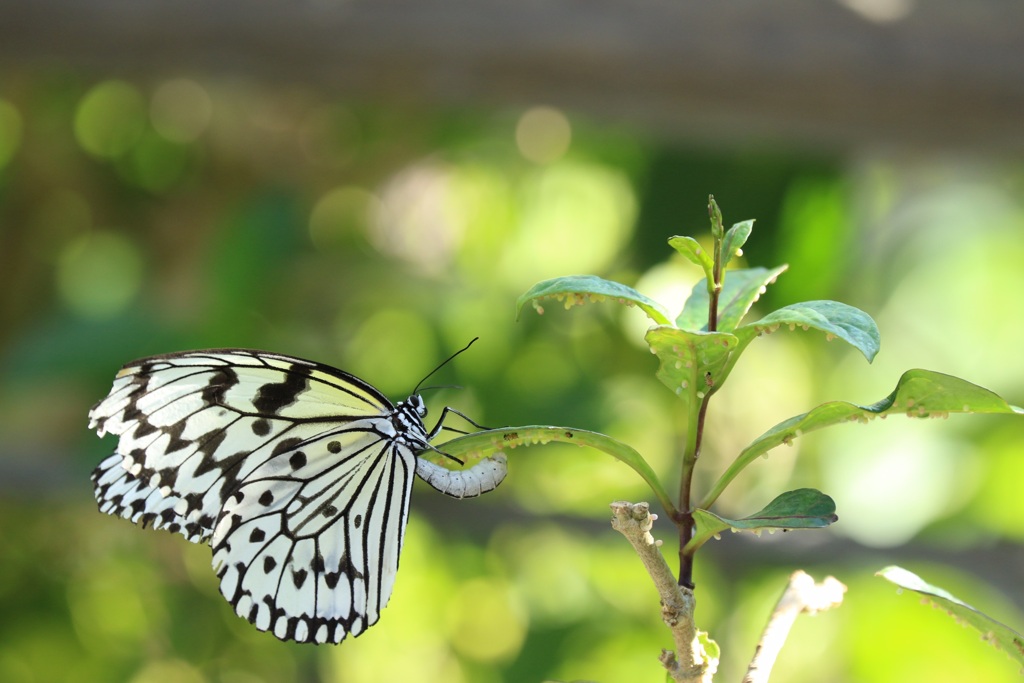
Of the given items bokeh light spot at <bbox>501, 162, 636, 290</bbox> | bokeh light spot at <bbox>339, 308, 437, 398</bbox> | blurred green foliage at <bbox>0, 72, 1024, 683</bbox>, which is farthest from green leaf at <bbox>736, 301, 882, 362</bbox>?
bokeh light spot at <bbox>501, 162, 636, 290</bbox>

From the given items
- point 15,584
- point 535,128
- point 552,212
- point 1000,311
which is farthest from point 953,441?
point 15,584

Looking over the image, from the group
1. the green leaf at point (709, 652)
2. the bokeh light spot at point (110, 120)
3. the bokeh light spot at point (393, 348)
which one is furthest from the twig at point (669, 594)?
the bokeh light spot at point (110, 120)

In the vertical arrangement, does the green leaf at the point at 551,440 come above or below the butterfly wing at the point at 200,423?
above

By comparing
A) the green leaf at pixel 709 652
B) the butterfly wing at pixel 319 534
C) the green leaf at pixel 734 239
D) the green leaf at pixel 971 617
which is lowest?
the butterfly wing at pixel 319 534

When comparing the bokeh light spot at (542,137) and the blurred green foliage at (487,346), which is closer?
the blurred green foliage at (487,346)

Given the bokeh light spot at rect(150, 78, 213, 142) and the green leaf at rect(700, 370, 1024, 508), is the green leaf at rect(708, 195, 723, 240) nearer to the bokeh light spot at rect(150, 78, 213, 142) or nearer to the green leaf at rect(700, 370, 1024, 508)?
the green leaf at rect(700, 370, 1024, 508)

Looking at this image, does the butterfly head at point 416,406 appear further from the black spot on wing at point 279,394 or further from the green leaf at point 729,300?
the green leaf at point 729,300

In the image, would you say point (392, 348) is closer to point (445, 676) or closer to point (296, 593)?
point (445, 676)
